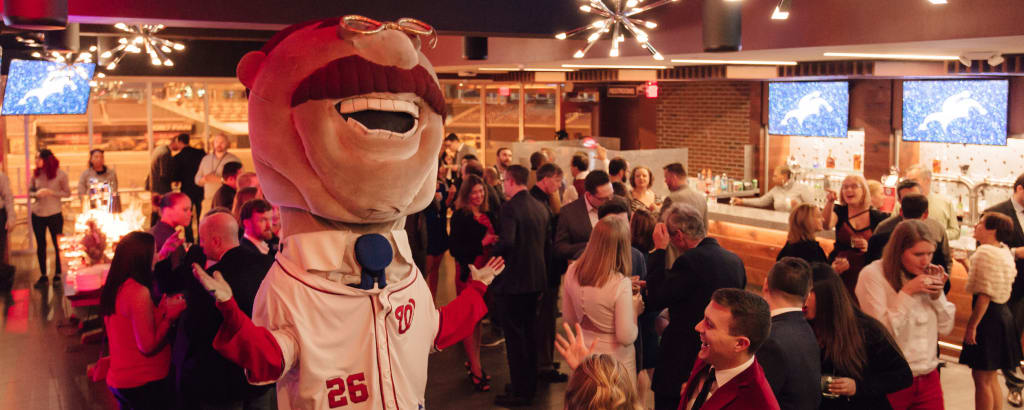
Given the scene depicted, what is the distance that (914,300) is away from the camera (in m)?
4.03

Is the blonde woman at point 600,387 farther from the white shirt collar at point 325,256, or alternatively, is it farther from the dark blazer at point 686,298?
the dark blazer at point 686,298

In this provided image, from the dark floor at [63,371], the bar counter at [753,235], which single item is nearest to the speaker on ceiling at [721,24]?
the dark floor at [63,371]

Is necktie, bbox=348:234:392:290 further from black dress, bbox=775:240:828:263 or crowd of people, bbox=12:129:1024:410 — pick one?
black dress, bbox=775:240:828:263

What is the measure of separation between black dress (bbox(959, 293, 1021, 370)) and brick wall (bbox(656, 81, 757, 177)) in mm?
8388

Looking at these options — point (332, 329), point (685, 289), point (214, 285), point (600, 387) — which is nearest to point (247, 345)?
point (214, 285)

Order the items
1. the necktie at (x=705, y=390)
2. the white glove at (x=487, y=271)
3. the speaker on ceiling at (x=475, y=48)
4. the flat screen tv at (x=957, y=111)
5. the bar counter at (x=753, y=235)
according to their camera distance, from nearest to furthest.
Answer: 1. the necktie at (x=705, y=390)
2. the white glove at (x=487, y=271)
3. the speaker on ceiling at (x=475, y=48)
4. the bar counter at (x=753, y=235)
5. the flat screen tv at (x=957, y=111)

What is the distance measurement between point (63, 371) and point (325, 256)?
4465mm

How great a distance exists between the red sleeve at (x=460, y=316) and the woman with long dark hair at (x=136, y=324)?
1411 mm

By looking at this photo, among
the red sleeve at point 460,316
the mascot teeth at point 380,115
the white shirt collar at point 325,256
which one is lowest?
the red sleeve at point 460,316

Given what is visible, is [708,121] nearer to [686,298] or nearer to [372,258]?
[686,298]

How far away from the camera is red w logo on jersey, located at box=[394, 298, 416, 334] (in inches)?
122

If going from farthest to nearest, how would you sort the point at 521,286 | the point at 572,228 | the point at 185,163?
the point at 185,163 < the point at 572,228 < the point at 521,286

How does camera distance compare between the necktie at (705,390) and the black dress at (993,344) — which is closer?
the necktie at (705,390)

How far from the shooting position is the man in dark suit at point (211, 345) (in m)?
3.78
